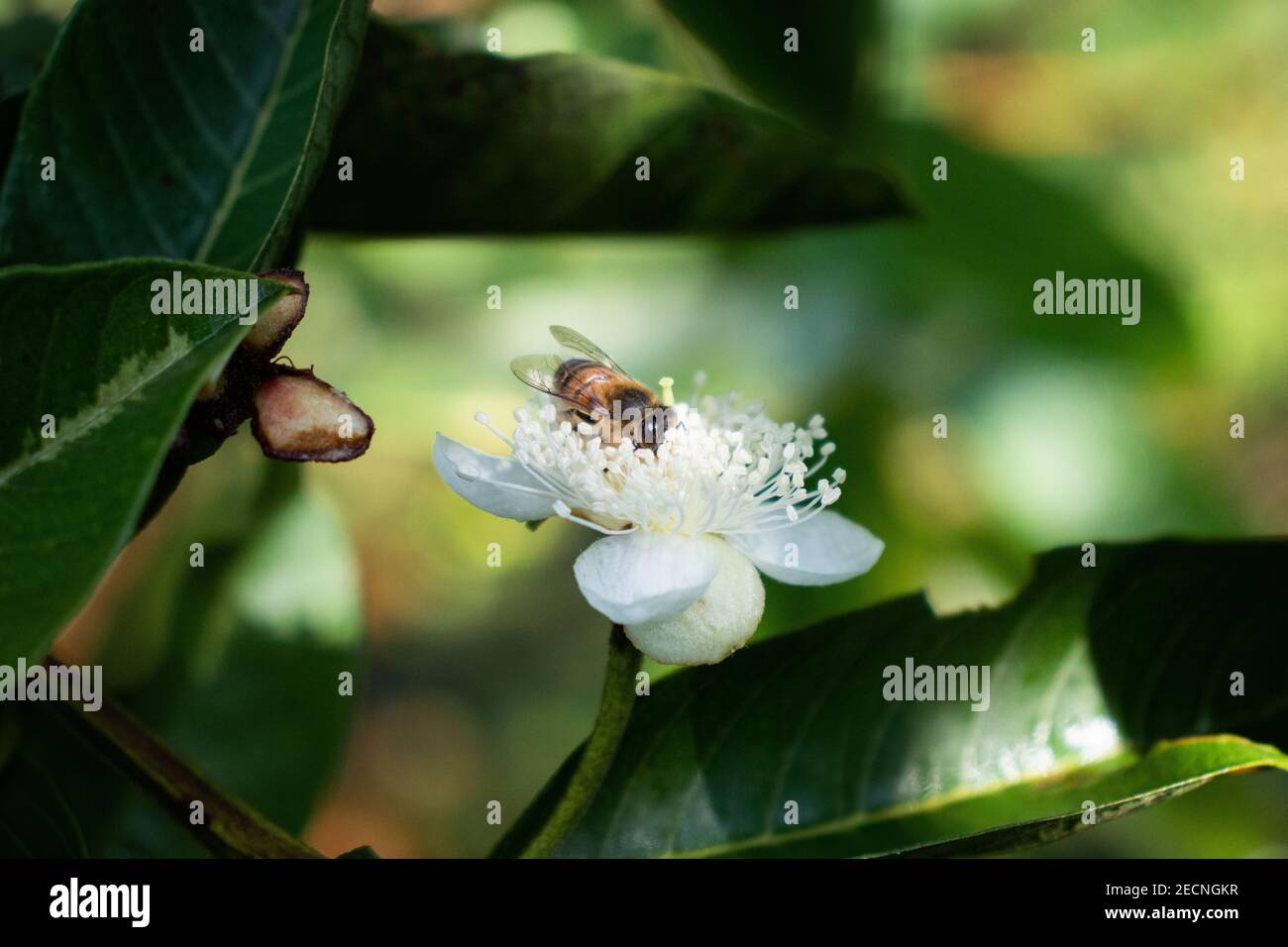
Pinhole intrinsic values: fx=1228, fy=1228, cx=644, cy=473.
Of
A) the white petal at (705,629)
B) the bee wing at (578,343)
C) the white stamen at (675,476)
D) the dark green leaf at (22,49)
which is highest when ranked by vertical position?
the dark green leaf at (22,49)

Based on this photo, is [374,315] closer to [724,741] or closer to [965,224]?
[965,224]

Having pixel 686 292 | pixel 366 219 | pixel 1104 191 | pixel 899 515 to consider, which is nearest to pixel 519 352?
pixel 686 292

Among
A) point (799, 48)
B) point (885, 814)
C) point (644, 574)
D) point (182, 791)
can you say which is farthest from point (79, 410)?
point (799, 48)

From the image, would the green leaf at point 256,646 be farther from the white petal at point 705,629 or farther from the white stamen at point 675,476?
the white petal at point 705,629

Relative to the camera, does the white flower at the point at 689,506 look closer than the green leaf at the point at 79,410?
No

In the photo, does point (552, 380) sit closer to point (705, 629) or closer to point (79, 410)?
point (705, 629)

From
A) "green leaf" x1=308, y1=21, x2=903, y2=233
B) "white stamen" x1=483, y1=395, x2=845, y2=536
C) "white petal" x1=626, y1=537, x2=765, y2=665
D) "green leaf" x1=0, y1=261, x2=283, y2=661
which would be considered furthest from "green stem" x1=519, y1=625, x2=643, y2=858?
"green leaf" x1=308, y1=21, x2=903, y2=233

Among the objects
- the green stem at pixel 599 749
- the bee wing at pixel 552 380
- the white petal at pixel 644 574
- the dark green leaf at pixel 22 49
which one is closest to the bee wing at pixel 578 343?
the bee wing at pixel 552 380
